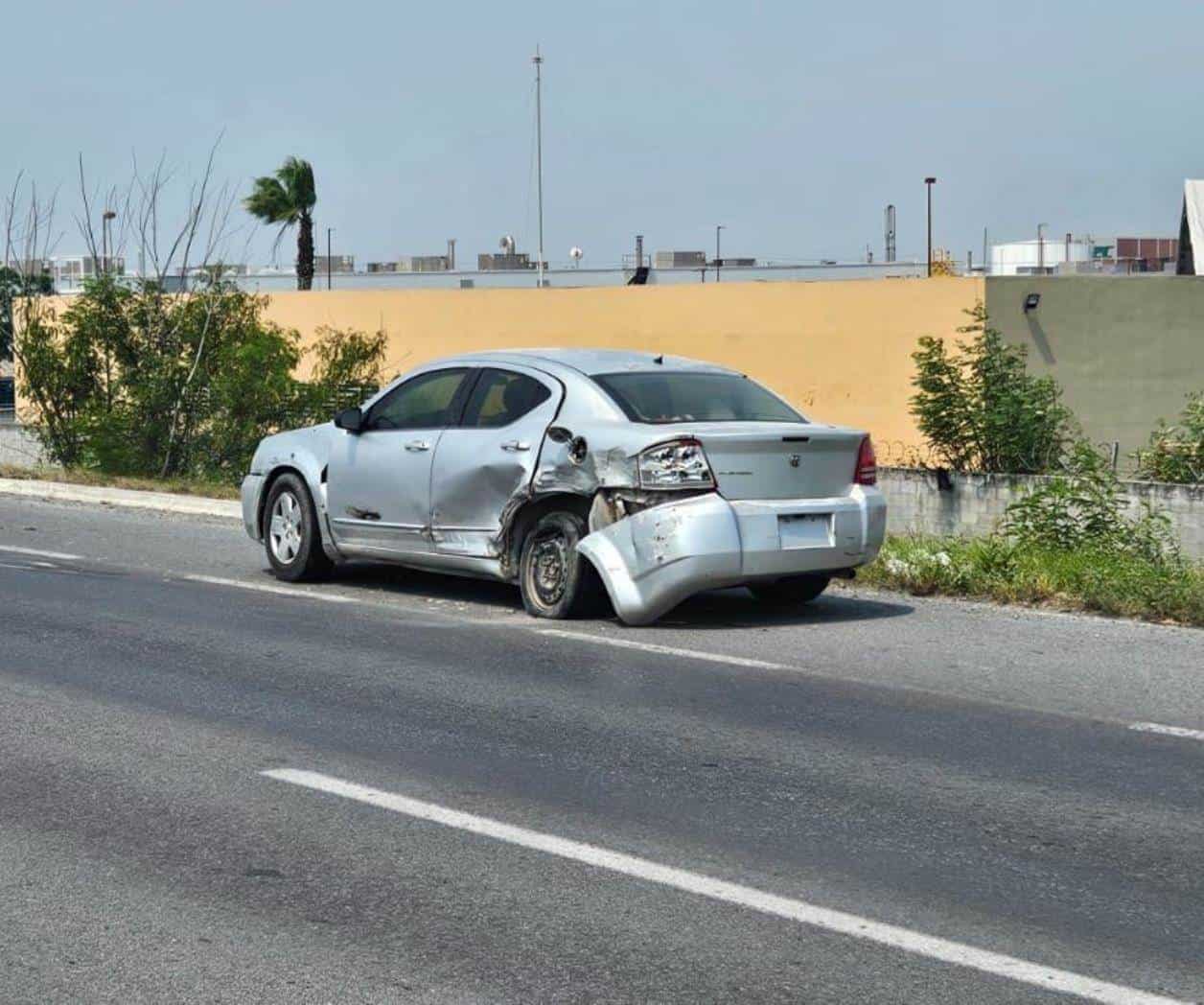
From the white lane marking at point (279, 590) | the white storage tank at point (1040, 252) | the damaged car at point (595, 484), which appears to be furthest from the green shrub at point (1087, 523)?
the white storage tank at point (1040, 252)

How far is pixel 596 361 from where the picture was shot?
12102 mm

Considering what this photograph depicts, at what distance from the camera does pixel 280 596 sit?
12.8m

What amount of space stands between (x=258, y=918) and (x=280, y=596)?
286 inches

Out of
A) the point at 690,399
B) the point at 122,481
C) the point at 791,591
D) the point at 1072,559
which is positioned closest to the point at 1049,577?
the point at 1072,559

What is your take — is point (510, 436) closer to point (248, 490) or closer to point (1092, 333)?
point (248, 490)

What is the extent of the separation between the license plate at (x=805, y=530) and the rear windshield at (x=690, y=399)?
70cm

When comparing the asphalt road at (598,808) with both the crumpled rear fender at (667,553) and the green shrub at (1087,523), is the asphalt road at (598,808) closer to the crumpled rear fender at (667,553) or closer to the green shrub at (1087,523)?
the crumpled rear fender at (667,553)

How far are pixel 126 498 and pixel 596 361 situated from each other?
387 inches

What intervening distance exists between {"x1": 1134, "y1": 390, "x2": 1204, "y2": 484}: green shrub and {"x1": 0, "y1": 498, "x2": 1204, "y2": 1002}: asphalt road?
6.90 metres

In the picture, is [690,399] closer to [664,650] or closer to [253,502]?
[664,650]

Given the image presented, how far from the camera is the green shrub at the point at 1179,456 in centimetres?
1817

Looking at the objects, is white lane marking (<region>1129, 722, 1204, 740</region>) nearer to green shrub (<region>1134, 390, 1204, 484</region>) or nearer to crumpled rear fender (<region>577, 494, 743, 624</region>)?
crumpled rear fender (<region>577, 494, 743, 624</region>)

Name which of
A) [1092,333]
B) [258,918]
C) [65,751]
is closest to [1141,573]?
[65,751]

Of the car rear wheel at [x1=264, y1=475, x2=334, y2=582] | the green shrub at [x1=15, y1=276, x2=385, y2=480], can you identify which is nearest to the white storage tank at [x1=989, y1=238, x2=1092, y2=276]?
the green shrub at [x1=15, y1=276, x2=385, y2=480]
